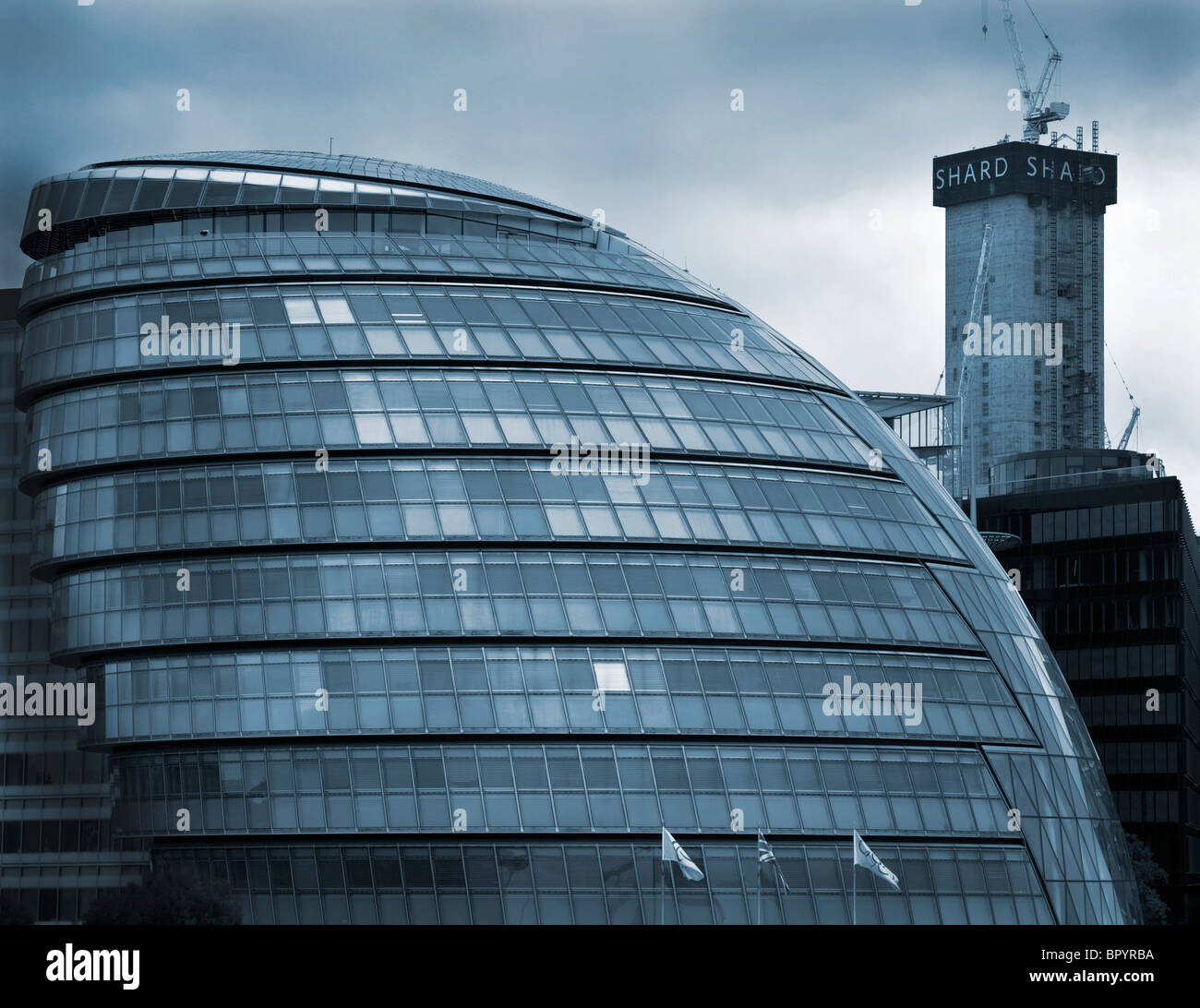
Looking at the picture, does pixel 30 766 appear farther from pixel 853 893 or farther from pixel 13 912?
pixel 853 893

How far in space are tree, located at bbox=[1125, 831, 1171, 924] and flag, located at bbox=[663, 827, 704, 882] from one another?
36.7 metres

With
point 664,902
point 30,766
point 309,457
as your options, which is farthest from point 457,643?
point 30,766

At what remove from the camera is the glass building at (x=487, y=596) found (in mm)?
47812

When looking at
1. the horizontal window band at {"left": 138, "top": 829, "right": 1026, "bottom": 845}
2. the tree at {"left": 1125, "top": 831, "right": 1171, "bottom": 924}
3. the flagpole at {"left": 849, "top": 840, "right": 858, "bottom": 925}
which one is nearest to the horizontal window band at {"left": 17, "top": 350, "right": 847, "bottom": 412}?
the horizontal window band at {"left": 138, "top": 829, "right": 1026, "bottom": 845}

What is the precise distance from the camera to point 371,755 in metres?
48.1

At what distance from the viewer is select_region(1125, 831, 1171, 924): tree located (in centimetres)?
8181

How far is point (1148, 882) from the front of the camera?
9438cm

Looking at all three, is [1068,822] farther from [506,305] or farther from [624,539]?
[506,305]

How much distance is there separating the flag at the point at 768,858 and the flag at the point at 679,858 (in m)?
1.82

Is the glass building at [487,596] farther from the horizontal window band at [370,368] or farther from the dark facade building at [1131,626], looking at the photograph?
the dark facade building at [1131,626]

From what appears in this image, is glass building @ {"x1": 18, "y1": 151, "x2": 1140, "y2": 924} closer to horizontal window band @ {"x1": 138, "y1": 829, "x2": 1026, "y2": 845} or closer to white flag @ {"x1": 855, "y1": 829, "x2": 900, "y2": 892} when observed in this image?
horizontal window band @ {"x1": 138, "y1": 829, "x2": 1026, "y2": 845}

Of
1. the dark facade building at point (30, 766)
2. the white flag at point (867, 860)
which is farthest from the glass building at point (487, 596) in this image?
the dark facade building at point (30, 766)

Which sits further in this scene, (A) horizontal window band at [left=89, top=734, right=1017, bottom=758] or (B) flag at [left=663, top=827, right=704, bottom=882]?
(A) horizontal window band at [left=89, top=734, right=1017, bottom=758]

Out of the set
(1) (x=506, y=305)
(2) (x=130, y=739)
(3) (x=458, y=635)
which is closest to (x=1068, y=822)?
(3) (x=458, y=635)
